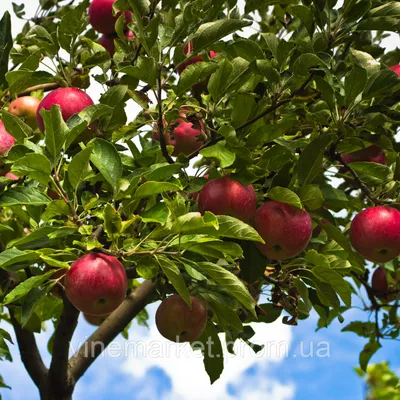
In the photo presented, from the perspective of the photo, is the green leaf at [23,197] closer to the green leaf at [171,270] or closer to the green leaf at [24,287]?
the green leaf at [24,287]

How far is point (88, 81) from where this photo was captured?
252 centimetres

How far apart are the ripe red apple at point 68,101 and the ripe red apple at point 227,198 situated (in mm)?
508

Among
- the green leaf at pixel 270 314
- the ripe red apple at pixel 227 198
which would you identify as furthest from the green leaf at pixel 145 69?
the green leaf at pixel 270 314

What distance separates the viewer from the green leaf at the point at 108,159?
6.62 feet

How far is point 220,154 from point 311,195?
1.13ft

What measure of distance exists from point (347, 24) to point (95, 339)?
166cm

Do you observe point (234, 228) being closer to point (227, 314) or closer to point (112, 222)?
point (112, 222)

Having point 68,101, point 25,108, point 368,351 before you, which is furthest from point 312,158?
point 368,351

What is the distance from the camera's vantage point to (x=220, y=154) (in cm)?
201

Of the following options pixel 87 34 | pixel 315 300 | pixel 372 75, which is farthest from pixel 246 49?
pixel 87 34

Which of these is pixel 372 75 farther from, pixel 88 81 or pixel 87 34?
pixel 87 34

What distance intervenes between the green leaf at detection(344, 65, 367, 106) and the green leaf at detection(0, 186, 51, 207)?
3.08ft

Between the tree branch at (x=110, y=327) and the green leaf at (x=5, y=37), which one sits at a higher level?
the green leaf at (x=5, y=37)

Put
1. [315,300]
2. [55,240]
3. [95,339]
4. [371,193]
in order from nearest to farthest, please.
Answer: [55,240], [371,193], [315,300], [95,339]
